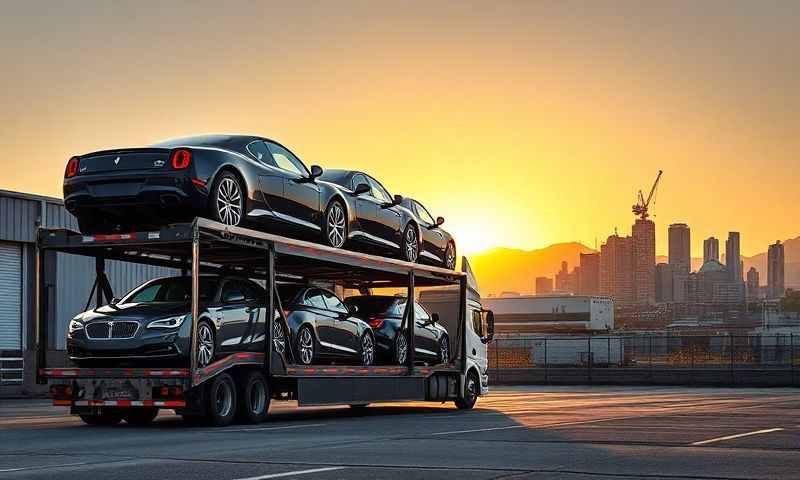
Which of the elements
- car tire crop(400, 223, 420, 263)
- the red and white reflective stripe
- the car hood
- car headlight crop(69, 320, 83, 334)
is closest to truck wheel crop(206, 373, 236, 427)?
the red and white reflective stripe

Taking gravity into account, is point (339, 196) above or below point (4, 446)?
above

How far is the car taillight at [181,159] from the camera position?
15.7 m

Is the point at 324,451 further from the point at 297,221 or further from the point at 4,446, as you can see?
the point at 297,221

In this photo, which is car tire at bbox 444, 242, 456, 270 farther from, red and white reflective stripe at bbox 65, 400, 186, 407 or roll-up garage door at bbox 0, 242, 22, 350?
roll-up garage door at bbox 0, 242, 22, 350

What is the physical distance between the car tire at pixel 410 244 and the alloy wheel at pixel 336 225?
8.93 ft

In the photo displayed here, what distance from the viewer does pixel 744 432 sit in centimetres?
1446

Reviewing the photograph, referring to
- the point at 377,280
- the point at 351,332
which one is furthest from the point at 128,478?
the point at 377,280

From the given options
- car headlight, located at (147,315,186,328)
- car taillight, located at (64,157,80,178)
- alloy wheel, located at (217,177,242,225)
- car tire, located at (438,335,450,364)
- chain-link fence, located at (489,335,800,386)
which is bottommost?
chain-link fence, located at (489,335,800,386)

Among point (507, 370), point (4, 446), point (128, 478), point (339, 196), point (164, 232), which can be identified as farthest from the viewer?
point (507, 370)

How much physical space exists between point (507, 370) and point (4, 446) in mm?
45945

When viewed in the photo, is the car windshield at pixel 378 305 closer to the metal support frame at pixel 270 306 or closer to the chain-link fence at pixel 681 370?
the metal support frame at pixel 270 306

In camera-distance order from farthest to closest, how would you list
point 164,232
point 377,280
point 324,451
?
point 377,280 → point 164,232 → point 324,451

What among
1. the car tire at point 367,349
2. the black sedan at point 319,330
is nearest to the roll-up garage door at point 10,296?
the car tire at point 367,349

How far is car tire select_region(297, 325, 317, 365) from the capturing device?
18.5 m
